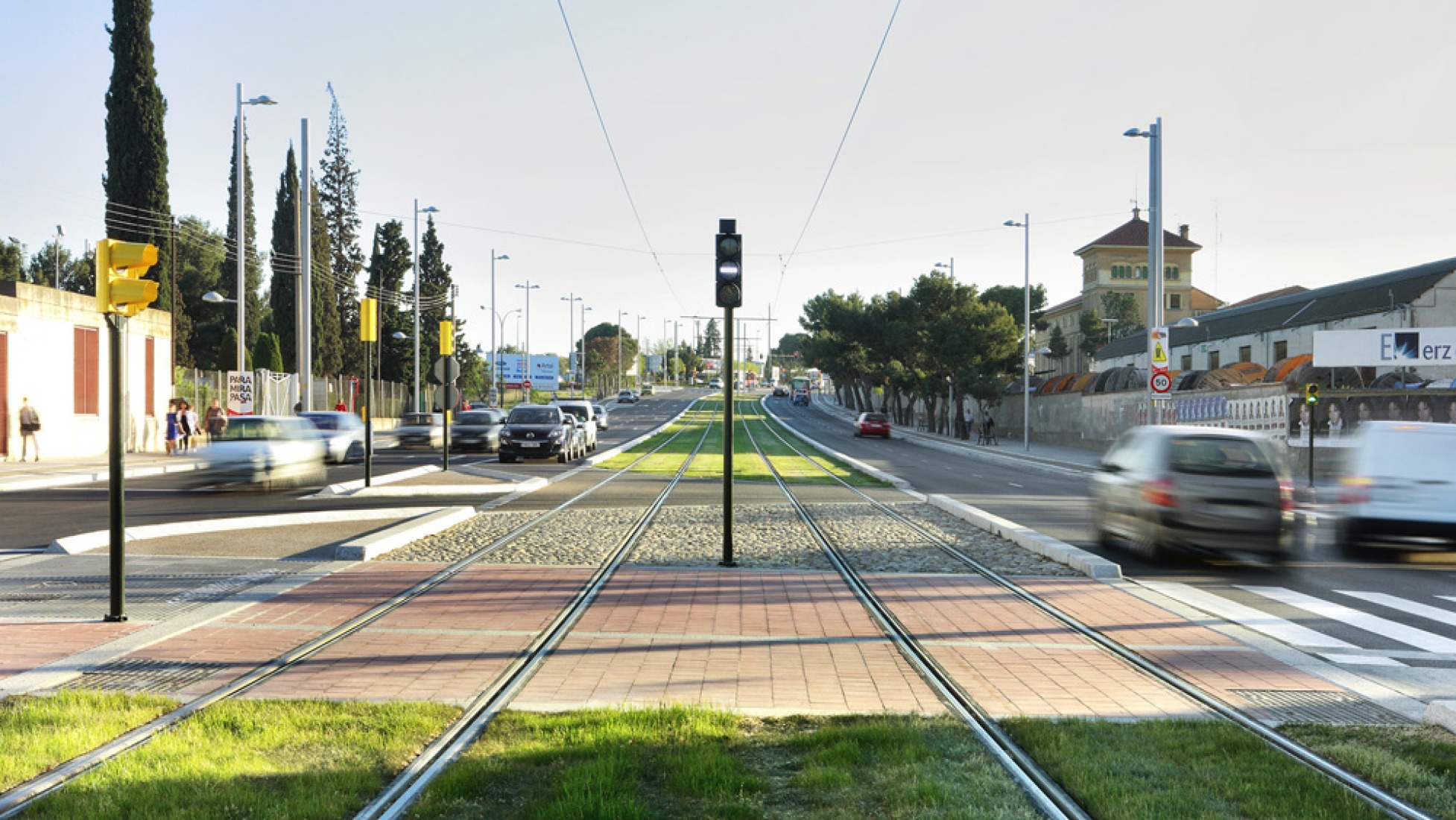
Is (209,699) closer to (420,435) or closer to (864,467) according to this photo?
(864,467)

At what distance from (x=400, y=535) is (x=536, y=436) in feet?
63.8

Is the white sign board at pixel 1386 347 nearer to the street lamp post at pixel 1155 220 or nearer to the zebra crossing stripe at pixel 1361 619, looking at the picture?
the street lamp post at pixel 1155 220

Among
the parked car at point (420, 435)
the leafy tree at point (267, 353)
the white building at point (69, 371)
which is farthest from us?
the leafy tree at point (267, 353)

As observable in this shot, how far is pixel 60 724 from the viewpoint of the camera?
525cm

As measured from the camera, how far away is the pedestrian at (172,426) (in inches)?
1330

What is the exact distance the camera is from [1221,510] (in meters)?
11.9

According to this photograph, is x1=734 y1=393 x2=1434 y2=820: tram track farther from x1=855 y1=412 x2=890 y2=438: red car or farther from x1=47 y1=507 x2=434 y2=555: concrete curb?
x1=855 y1=412 x2=890 y2=438: red car

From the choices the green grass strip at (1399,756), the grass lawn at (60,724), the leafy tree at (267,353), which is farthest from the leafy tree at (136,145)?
the green grass strip at (1399,756)

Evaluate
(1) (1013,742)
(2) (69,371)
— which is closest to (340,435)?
(2) (69,371)

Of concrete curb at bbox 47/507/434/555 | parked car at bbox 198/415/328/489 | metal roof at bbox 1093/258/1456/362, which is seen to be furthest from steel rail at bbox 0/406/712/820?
metal roof at bbox 1093/258/1456/362

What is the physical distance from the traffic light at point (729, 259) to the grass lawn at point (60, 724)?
22.4 feet

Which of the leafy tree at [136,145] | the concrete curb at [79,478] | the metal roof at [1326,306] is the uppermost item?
the leafy tree at [136,145]

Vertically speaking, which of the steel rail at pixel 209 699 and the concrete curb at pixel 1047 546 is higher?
the steel rail at pixel 209 699

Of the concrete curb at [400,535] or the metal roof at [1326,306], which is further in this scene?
the metal roof at [1326,306]
